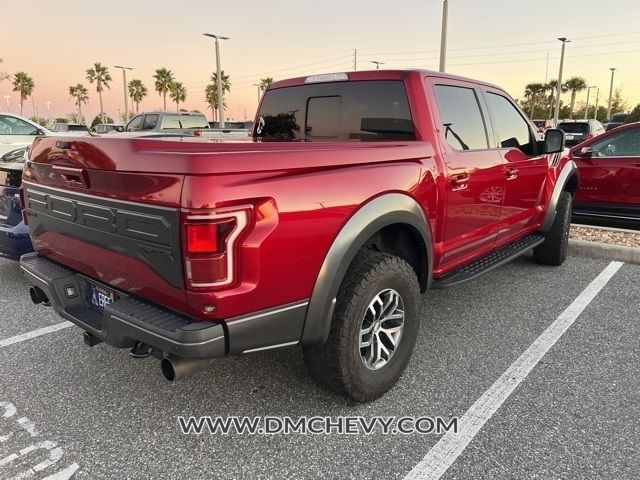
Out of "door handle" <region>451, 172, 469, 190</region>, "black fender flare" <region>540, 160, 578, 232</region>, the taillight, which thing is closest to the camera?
the taillight

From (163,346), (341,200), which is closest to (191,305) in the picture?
(163,346)

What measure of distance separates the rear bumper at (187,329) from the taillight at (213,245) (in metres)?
0.20

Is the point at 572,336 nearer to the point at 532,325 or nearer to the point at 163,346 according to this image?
the point at 532,325

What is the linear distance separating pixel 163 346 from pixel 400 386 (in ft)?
4.95

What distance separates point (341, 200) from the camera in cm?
229

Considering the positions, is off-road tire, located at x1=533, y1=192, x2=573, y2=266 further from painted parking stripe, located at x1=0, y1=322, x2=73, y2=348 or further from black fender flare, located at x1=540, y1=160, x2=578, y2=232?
painted parking stripe, located at x1=0, y1=322, x2=73, y2=348

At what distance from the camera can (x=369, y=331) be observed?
2.59 m

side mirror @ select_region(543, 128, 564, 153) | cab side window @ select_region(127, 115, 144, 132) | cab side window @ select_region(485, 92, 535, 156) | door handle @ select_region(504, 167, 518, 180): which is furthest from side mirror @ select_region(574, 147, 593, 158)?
cab side window @ select_region(127, 115, 144, 132)

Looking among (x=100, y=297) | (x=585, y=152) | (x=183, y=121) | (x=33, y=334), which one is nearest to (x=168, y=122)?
(x=183, y=121)

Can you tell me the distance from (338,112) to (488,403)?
2.10m

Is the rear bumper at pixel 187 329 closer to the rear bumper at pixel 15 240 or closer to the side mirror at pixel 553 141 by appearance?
the rear bumper at pixel 15 240

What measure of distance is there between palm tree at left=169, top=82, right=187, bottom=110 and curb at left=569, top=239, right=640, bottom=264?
6927 centimetres

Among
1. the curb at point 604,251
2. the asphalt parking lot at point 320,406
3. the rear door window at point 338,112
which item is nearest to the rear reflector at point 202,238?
the asphalt parking lot at point 320,406

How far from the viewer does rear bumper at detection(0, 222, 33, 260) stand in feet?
13.7
